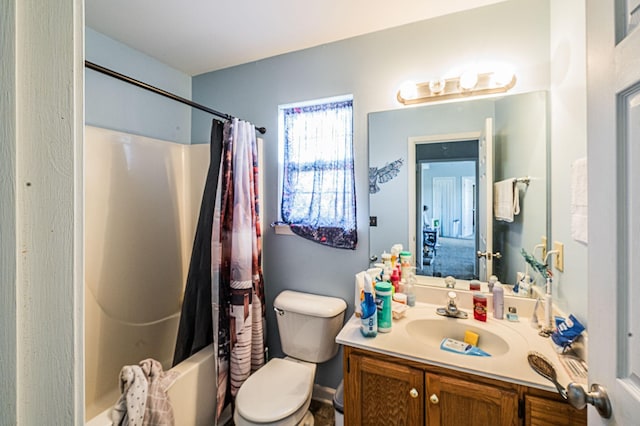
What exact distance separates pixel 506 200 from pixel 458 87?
0.67 metres

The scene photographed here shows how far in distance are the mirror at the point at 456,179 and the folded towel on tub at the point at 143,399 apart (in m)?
1.29

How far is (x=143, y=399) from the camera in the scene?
112cm

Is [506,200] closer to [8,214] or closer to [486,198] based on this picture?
[486,198]

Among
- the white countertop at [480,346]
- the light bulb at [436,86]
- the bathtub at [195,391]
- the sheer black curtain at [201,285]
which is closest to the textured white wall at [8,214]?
the white countertop at [480,346]

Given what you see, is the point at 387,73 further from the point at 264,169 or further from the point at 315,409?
the point at 315,409

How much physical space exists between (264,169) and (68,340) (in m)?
1.72

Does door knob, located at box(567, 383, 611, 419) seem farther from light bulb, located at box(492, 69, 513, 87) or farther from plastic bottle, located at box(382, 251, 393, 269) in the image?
light bulb, located at box(492, 69, 513, 87)

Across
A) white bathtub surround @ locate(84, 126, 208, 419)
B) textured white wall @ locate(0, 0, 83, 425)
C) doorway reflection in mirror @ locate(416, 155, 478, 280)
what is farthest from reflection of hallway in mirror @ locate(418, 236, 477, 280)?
white bathtub surround @ locate(84, 126, 208, 419)

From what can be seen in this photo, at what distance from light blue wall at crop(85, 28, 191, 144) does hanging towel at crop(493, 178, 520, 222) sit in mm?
2306

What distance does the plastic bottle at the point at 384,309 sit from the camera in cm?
129

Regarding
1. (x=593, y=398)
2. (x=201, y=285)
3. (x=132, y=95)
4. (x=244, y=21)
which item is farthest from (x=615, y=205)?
(x=132, y=95)

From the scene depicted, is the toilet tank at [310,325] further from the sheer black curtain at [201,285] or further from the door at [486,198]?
the door at [486,198]

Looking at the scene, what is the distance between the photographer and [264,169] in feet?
6.64

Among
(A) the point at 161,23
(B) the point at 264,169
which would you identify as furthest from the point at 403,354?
(A) the point at 161,23
